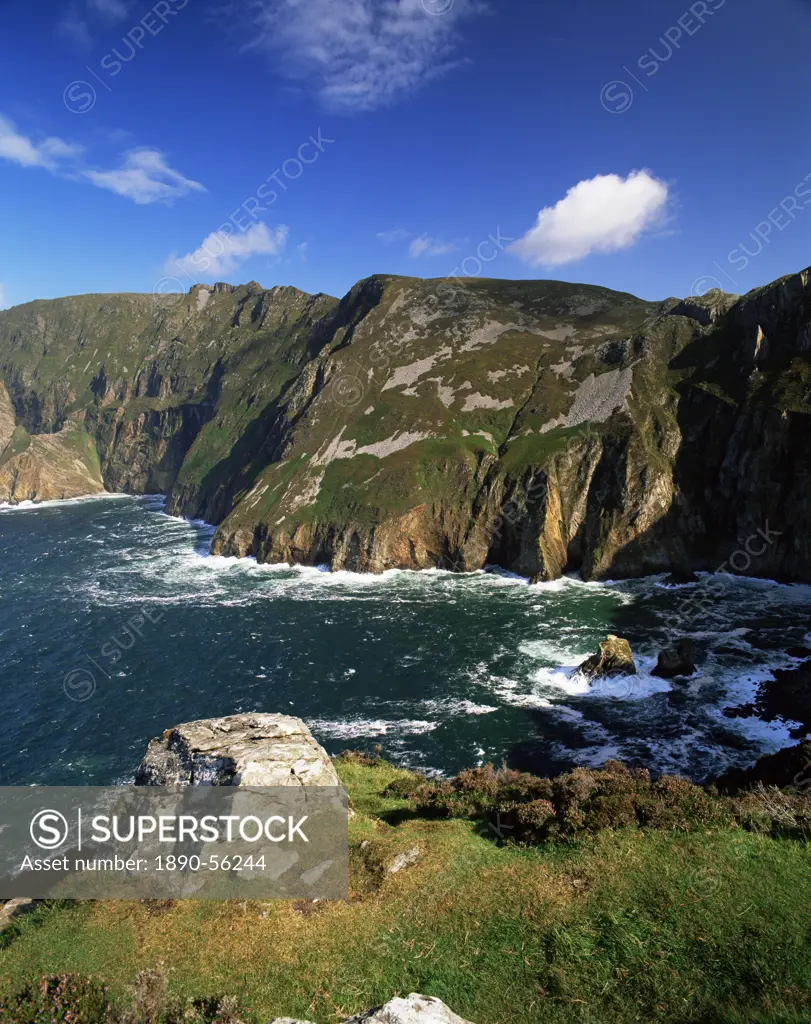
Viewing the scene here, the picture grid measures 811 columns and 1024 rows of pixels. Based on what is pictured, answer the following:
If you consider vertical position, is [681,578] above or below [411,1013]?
below

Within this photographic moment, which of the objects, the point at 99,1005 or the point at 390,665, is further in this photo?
the point at 390,665

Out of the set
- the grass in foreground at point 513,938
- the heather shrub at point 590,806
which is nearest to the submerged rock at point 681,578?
the heather shrub at point 590,806

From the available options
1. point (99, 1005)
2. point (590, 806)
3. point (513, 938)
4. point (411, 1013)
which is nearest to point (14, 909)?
point (99, 1005)

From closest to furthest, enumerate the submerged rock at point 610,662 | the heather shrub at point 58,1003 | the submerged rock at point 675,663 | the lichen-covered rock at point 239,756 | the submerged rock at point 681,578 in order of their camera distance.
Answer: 1. the heather shrub at point 58,1003
2. the lichen-covered rock at point 239,756
3. the submerged rock at point 610,662
4. the submerged rock at point 675,663
5. the submerged rock at point 681,578

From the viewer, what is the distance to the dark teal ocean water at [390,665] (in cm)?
4569

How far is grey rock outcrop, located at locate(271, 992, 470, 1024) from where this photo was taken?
34.3ft

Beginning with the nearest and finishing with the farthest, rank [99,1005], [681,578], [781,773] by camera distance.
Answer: [99,1005]
[781,773]
[681,578]

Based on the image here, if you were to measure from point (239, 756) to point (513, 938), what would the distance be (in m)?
11.7

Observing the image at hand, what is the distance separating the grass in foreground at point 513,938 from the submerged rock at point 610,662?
3902cm

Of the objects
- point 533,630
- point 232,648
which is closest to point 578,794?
point 533,630

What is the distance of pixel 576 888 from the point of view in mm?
15602

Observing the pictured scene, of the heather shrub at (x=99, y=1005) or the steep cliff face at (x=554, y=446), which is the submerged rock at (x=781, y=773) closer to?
the heather shrub at (x=99, y=1005)

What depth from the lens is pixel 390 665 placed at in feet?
205

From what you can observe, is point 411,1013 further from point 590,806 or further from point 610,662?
point 610,662
